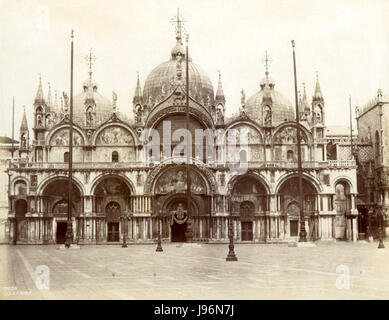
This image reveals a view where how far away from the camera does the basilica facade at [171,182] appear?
2120 inches

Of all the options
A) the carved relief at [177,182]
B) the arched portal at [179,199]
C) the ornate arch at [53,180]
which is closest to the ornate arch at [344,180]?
the arched portal at [179,199]

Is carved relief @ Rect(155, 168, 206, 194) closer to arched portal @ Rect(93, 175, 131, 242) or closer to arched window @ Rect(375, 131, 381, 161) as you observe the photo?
arched portal @ Rect(93, 175, 131, 242)

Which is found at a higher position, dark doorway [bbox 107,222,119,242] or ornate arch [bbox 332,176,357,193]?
ornate arch [bbox 332,176,357,193]

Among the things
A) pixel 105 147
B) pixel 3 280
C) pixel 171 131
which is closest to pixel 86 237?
pixel 105 147

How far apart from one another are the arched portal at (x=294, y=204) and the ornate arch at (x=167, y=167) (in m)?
5.82

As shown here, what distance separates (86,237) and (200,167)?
10750 mm

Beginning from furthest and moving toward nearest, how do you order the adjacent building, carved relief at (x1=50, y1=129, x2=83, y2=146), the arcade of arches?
the adjacent building < carved relief at (x1=50, y1=129, x2=83, y2=146) < the arcade of arches

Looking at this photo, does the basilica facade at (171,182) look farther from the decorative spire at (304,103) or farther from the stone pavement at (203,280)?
the stone pavement at (203,280)

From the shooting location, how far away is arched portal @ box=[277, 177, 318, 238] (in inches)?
2170

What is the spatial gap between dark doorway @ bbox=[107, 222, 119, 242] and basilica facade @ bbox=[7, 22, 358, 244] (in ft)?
0.27

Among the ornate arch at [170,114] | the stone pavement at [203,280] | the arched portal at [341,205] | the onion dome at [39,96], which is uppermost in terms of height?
the onion dome at [39,96]

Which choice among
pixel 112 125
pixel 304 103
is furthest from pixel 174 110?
pixel 304 103

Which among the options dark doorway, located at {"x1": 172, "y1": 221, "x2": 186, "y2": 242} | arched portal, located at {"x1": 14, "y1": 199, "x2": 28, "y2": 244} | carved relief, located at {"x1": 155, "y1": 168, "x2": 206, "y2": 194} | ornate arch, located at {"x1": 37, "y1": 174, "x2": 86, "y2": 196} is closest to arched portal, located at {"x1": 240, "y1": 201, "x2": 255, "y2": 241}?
carved relief, located at {"x1": 155, "y1": 168, "x2": 206, "y2": 194}
